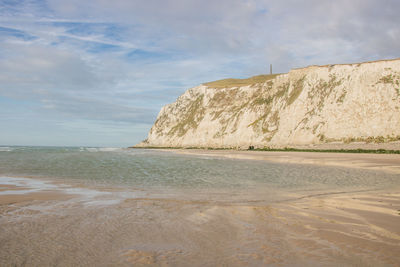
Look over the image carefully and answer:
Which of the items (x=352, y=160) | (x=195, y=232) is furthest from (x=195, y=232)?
(x=352, y=160)

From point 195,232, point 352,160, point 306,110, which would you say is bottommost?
point 352,160

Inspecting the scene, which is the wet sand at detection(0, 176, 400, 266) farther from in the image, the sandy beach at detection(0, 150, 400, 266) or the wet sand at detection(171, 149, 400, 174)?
the wet sand at detection(171, 149, 400, 174)

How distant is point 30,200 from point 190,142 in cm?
7166

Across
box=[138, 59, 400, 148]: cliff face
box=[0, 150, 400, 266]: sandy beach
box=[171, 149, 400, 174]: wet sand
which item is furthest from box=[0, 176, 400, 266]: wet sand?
box=[138, 59, 400, 148]: cliff face

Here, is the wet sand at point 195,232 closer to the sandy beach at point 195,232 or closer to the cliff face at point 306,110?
the sandy beach at point 195,232

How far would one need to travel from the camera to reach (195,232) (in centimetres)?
483

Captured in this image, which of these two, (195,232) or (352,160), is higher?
(195,232)

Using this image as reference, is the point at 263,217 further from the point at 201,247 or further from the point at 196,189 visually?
the point at 196,189

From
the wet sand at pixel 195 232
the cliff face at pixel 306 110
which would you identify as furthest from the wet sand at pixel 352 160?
the cliff face at pixel 306 110

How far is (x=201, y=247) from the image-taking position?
4.09 metres

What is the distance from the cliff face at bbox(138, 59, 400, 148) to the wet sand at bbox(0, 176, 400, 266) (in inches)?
1571

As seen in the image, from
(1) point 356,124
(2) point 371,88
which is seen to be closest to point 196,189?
(1) point 356,124

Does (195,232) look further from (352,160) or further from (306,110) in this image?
(306,110)

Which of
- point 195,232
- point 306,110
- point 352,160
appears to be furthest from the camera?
point 306,110
